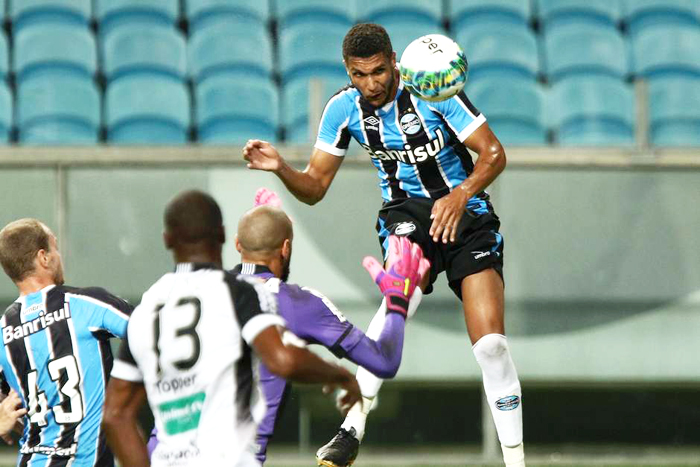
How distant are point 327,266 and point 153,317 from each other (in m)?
4.98

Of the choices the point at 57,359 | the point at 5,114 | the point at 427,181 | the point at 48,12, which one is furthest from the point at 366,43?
the point at 48,12

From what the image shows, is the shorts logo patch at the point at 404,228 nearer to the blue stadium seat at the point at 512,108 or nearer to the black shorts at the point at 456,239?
the black shorts at the point at 456,239

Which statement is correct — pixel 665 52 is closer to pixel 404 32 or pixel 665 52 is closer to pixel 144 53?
pixel 404 32

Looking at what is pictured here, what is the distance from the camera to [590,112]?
440 inches

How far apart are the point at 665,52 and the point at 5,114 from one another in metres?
6.17

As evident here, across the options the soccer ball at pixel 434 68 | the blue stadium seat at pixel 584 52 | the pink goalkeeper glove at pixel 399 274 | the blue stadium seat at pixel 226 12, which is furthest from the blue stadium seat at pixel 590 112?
the pink goalkeeper glove at pixel 399 274

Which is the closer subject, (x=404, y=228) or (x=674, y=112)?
(x=404, y=228)

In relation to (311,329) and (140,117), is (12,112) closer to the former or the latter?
(140,117)

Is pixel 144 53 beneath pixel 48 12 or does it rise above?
beneath

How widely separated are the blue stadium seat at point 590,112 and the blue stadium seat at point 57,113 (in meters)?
4.09

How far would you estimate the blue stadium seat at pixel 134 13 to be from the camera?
11.8 metres

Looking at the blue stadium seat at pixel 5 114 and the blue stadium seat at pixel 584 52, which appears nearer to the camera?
the blue stadium seat at pixel 5 114

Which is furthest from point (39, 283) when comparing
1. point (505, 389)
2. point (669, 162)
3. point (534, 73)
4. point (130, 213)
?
point (534, 73)

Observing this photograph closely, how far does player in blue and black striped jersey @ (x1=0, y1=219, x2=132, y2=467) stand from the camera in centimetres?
509
